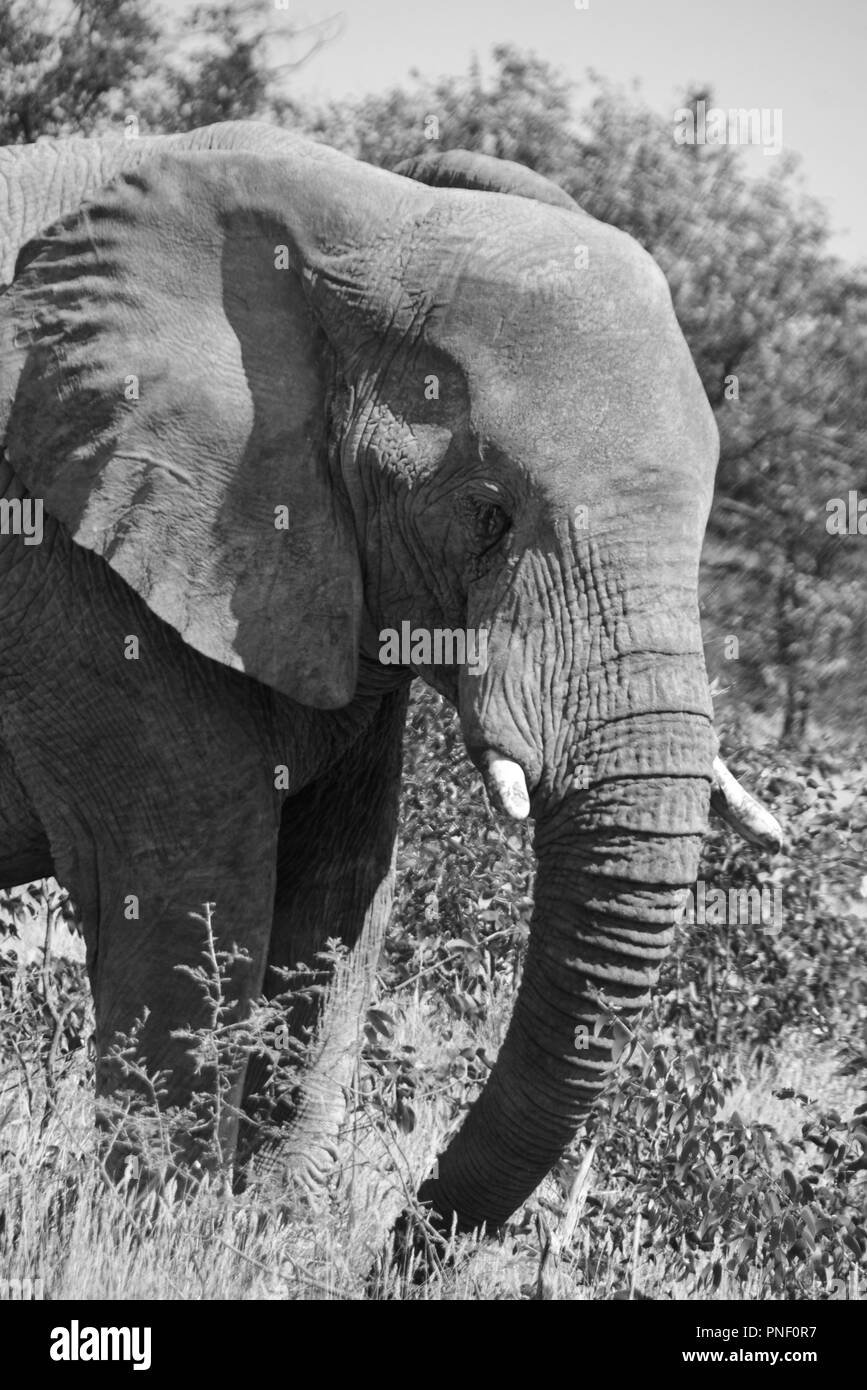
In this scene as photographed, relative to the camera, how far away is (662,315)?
185 inches

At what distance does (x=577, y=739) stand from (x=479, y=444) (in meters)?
0.65

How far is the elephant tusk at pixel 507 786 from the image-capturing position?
4453 mm

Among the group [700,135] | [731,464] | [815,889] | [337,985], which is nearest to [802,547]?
[731,464]

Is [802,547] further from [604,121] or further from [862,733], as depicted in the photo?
[604,121]

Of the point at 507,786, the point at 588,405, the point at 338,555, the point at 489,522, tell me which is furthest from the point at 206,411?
the point at 507,786

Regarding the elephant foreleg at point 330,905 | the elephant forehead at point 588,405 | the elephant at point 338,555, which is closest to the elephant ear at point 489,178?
the elephant at point 338,555

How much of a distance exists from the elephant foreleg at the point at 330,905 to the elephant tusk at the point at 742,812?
99 centimetres

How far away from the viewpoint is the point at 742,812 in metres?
4.86

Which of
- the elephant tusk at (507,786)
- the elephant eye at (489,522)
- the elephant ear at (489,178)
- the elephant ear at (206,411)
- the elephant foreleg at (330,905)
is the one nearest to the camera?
the elephant tusk at (507,786)

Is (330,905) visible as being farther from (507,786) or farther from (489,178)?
(489,178)

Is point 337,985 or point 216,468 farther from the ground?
point 216,468

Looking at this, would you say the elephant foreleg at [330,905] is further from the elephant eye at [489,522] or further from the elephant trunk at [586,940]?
the elephant eye at [489,522]

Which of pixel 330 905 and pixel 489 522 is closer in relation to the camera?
pixel 489 522

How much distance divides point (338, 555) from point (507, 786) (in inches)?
27.8
